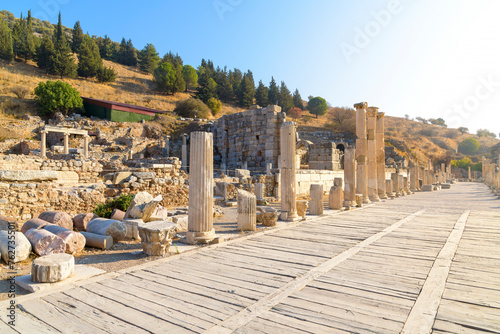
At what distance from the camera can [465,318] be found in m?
3.09

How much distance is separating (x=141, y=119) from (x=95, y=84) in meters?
15.6

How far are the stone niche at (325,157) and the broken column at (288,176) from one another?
14.1 meters

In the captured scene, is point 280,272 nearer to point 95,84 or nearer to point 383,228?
point 383,228

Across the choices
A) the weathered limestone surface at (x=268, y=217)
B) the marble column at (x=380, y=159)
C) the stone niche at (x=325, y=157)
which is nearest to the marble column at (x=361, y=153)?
the marble column at (x=380, y=159)

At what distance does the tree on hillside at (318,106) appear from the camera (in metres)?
69.0

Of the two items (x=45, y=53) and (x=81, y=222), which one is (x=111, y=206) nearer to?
(x=81, y=222)

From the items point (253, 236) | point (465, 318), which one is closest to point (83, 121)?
point (253, 236)

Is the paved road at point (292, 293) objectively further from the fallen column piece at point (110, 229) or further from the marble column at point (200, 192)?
the fallen column piece at point (110, 229)

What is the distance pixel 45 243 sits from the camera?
5305 millimetres

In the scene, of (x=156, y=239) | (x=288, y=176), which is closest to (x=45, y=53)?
(x=288, y=176)

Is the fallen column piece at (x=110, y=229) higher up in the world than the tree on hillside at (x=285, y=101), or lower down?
lower down

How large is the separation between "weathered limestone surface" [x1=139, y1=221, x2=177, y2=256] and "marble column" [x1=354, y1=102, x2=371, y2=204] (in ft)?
38.4

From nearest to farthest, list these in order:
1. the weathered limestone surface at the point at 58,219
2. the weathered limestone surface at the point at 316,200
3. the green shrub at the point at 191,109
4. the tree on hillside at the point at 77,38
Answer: the weathered limestone surface at the point at 58,219
the weathered limestone surface at the point at 316,200
the green shrub at the point at 191,109
the tree on hillside at the point at 77,38

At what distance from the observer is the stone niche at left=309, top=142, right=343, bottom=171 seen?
22.8 meters
